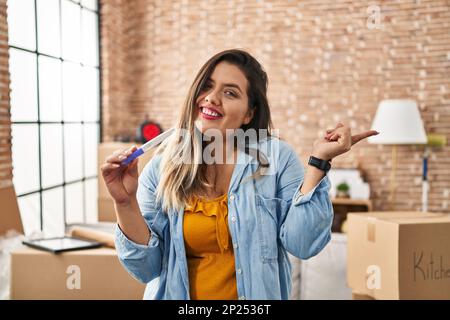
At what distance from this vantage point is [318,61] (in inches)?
143

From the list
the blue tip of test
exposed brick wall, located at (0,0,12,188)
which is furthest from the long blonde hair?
exposed brick wall, located at (0,0,12,188)

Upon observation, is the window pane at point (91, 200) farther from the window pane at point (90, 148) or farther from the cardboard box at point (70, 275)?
the cardboard box at point (70, 275)

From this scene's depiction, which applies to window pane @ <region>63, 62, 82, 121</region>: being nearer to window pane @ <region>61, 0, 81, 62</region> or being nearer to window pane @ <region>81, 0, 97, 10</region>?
window pane @ <region>61, 0, 81, 62</region>

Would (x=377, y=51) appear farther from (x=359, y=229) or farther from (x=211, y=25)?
(x=359, y=229)

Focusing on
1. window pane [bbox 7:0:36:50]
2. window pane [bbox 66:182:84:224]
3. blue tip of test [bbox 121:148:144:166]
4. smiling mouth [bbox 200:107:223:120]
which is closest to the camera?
blue tip of test [bbox 121:148:144:166]

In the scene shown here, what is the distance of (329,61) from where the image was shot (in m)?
3.62

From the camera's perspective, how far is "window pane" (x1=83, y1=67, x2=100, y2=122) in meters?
3.30

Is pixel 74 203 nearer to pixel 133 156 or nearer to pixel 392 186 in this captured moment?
pixel 392 186

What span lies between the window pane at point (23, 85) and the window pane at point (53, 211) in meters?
0.48

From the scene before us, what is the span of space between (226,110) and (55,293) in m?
1.13

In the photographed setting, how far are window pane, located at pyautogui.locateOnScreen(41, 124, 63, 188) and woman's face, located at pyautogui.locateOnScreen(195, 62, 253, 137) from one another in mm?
1979

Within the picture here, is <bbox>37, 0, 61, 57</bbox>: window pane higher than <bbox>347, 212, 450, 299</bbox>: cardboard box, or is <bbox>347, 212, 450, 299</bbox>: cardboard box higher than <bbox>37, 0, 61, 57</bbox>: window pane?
<bbox>37, 0, 61, 57</bbox>: window pane

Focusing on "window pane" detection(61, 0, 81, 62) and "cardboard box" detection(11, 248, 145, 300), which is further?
"window pane" detection(61, 0, 81, 62)

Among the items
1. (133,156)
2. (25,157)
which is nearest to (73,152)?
(25,157)
